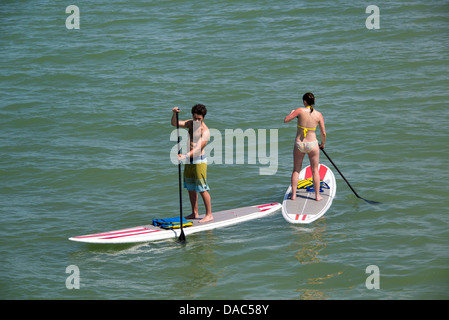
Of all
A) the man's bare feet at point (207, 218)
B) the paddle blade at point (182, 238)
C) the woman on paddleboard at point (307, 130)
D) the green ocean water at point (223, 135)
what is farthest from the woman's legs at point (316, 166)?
the paddle blade at point (182, 238)

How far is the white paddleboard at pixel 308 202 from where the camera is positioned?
9.97 meters

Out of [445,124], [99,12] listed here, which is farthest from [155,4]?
[445,124]

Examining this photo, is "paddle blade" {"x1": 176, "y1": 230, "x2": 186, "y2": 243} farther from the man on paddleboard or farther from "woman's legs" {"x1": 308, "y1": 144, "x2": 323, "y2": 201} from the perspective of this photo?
"woman's legs" {"x1": 308, "y1": 144, "x2": 323, "y2": 201}

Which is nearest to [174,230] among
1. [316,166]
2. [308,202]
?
[308,202]

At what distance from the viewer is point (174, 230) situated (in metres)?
9.39

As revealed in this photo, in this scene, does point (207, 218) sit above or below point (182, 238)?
above

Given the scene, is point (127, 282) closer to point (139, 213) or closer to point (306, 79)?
point (139, 213)

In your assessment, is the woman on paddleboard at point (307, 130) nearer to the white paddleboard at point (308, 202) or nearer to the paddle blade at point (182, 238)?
the white paddleboard at point (308, 202)

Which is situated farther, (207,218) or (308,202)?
(308,202)

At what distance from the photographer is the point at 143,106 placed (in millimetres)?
16234

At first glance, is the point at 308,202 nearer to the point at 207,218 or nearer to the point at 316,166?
the point at 316,166

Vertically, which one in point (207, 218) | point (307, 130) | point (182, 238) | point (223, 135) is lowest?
point (182, 238)

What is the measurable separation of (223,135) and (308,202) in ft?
14.5

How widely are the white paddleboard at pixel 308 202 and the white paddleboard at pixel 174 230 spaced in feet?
0.98
